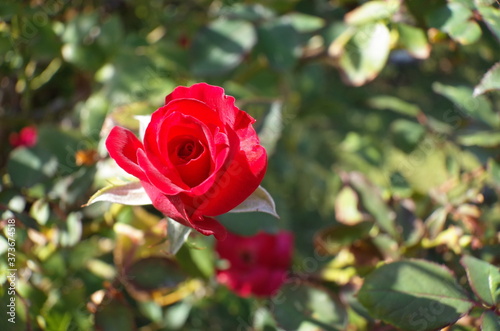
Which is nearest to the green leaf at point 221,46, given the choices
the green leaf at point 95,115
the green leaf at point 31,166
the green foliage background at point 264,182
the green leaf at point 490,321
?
the green foliage background at point 264,182

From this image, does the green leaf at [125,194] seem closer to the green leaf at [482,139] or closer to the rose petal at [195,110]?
the rose petal at [195,110]

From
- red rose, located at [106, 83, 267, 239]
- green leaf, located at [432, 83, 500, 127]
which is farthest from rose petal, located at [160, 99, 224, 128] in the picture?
green leaf, located at [432, 83, 500, 127]

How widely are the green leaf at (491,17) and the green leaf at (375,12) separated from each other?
0.14 meters

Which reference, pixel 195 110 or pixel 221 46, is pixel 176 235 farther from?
pixel 221 46

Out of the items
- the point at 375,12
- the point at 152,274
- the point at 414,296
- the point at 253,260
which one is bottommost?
the point at 253,260

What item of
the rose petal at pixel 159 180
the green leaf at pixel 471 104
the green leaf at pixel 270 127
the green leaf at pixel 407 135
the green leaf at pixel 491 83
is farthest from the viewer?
the green leaf at pixel 407 135

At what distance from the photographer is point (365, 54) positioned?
789 mm

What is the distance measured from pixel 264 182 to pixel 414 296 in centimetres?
32

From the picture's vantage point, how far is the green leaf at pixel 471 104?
750 mm

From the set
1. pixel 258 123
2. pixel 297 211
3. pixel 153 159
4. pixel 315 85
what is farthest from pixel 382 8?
pixel 297 211

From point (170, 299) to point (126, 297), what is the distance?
15 cm

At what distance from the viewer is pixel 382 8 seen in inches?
29.4

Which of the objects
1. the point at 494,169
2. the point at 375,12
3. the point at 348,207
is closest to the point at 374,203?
the point at 348,207

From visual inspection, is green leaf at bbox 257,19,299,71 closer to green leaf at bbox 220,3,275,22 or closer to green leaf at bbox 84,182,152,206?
green leaf at bbox 220,3,275,22
